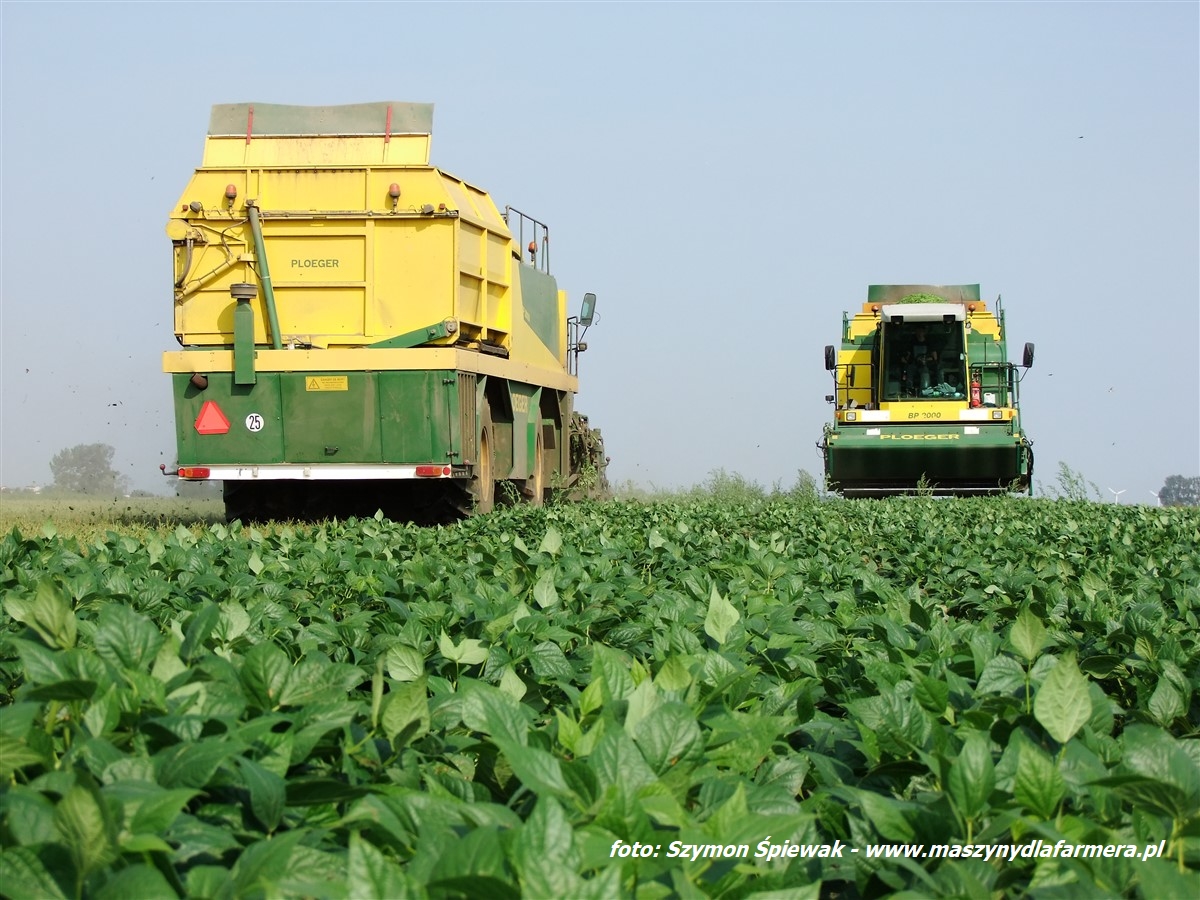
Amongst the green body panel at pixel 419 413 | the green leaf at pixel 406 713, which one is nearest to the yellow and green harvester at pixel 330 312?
the green body panel at pixel 419 413

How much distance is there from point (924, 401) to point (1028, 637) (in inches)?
881

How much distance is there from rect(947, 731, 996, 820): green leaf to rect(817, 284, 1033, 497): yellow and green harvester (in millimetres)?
20964

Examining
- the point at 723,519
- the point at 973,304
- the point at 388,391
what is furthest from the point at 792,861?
the point at 973,304

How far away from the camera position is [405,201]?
15039 millimetres

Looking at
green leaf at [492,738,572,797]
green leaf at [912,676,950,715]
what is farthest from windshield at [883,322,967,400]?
green leaf at [492,738,572,797]

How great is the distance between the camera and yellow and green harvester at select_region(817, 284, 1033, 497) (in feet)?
78.5

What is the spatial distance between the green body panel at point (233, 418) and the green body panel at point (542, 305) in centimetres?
421

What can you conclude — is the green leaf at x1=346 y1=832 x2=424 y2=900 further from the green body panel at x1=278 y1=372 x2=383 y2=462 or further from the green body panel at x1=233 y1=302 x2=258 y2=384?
the green body panel at x1=233 y1=302 x2=258 y2=384

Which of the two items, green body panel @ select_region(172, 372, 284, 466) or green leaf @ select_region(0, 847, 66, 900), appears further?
green body panel @ select_region(172, 372, 284, 466)

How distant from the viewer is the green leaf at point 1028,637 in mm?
3219

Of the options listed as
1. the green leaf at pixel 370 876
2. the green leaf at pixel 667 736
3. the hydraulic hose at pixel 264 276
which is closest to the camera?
the green leaf at pixel 370 876

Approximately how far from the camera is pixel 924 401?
25.1 metres

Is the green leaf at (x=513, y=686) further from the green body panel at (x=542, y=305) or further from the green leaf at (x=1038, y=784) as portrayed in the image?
the green body panel at (x=542, y=305)

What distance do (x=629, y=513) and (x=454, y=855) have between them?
941 centimetres
